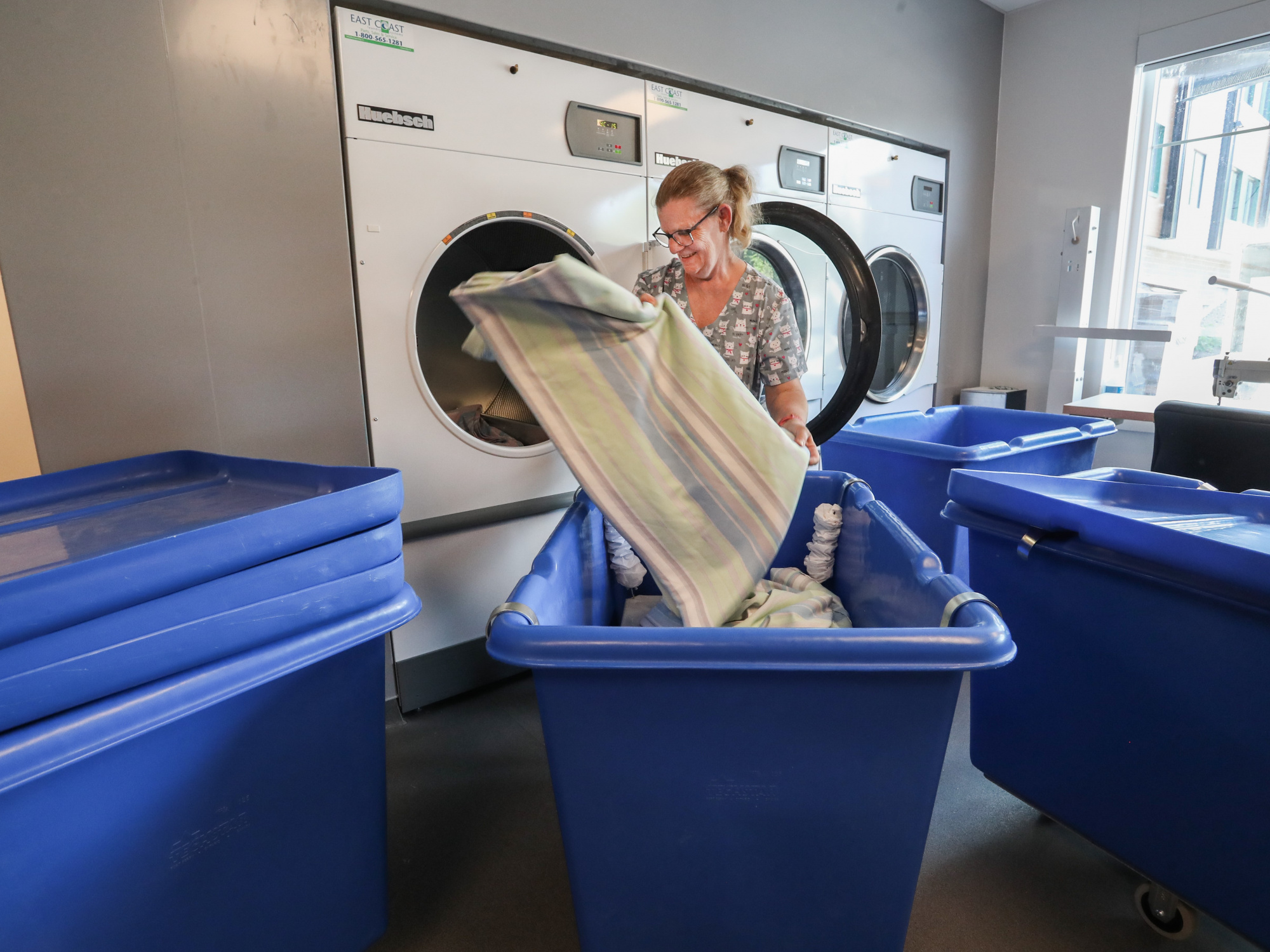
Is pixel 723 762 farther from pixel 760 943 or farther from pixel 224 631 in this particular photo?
pixel 224 631

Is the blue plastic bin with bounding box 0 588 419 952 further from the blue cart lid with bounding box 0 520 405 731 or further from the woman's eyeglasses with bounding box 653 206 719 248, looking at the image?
the woman's eyeglasses with bounding box 653 206 719 248

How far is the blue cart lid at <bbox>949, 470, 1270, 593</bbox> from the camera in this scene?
3.08ft

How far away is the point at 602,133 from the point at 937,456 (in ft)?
4.41

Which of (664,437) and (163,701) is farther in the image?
(664,437)

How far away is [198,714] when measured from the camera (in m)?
0.81

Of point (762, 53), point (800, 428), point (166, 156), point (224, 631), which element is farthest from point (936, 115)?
point (224, 631)

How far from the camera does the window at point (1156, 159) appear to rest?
3.22 metres

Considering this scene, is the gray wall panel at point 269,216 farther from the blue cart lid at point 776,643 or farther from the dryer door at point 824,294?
the dryer door at point 824,294

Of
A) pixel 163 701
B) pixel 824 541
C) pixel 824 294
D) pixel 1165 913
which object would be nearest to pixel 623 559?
pixel 824 541

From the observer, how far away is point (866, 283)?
229 centimetres

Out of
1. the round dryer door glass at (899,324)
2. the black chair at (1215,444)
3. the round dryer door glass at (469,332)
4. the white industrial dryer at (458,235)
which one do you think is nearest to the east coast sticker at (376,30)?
the white industrial dryer at (458,235)

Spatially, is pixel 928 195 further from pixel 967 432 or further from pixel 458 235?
pixel 458 235

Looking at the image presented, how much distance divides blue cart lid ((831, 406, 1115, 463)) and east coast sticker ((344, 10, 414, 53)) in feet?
5.50

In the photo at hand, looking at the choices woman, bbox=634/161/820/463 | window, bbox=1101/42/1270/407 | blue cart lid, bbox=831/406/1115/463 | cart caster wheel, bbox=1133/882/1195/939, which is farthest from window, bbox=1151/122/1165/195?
cart caster wheel, bbox=1133/882/1195/939
